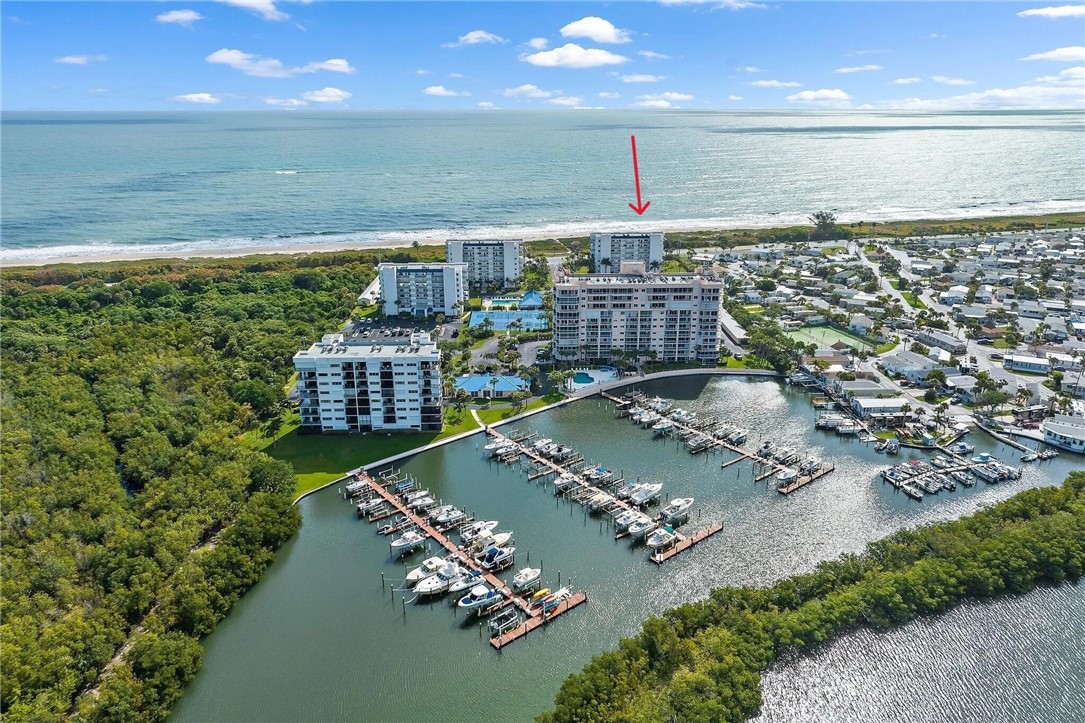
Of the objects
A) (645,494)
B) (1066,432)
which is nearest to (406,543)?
(645,494)

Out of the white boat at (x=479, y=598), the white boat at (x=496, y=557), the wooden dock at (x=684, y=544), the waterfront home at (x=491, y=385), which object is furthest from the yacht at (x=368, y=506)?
the wooden dock at (x=684, y=544)

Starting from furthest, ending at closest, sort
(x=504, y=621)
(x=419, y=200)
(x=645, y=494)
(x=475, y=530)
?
(x=419, y=200)
(x=645, y=494)
(x=475, y=530)
(x=504, y=621)

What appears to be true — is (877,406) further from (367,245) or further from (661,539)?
(367,245)

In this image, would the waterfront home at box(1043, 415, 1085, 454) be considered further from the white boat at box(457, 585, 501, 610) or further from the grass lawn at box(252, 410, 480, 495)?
the grass lawn at box(252, 410, 480, 495)

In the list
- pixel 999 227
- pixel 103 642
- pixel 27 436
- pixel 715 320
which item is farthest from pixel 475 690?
pixel 999 227

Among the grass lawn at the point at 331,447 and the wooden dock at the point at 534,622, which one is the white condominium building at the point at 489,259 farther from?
the wooden dock at the point at 534,622

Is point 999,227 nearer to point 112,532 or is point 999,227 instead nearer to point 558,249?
point 558,249
